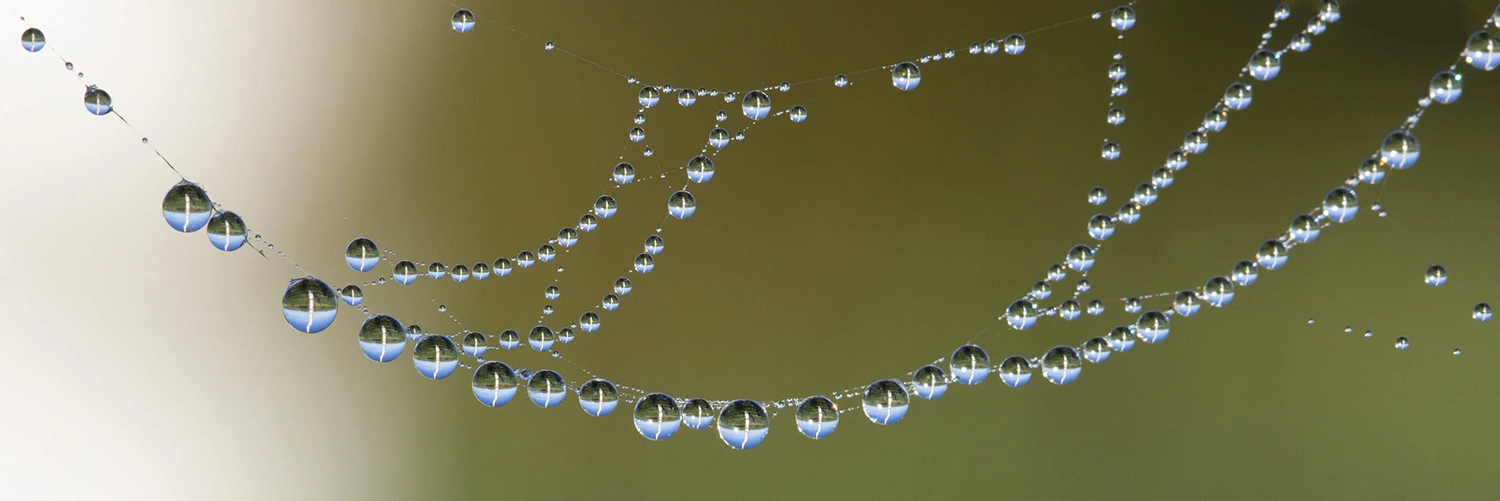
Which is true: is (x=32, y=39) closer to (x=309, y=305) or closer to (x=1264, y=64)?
(x=309, y=305)

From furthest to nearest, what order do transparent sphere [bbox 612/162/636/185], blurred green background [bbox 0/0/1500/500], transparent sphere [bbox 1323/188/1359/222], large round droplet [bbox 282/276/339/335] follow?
blurred green background [bbox 0/0/1500/500]
transparent sphere [bbox 612/162/636/185]
transparent sphere [bbox 1323/188/1359/222]
large round droplet [bbox 282/276/339/335]

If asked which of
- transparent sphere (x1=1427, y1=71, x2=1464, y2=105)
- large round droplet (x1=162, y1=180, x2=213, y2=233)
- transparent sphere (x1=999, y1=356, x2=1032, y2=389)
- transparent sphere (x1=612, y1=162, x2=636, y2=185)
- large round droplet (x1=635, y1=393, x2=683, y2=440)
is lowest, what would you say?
large round droplet (x1=635, y1=393, x2=683, y2=440)

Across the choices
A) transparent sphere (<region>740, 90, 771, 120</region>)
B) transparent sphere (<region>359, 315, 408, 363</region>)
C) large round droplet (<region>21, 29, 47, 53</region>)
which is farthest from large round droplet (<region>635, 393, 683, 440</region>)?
large round droplet (<region>21, 29, 47, 53</region>)

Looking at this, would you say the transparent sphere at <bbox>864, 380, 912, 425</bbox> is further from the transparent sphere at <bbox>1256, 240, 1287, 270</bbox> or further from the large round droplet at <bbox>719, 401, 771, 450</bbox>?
the transparent sphere at <bbox>1256, 240, 1287, 270</bbox>

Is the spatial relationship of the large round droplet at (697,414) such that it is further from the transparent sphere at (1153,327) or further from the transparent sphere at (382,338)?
the transparent sphere at (1153,327)

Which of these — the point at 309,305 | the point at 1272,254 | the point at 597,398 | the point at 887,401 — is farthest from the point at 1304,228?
the point at 309,305

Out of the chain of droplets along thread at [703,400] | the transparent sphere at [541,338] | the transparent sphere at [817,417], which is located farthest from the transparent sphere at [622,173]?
the transparent sphere at [817,417]
